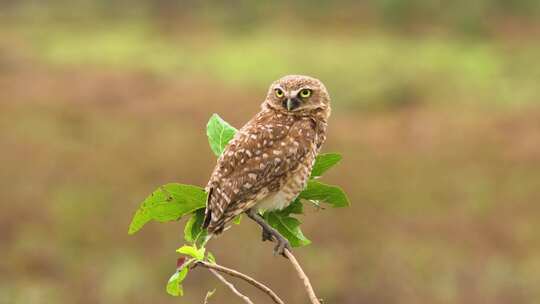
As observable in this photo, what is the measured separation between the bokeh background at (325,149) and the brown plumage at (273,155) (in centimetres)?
699

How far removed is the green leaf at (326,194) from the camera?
6.24ft

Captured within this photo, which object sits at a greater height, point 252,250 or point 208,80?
point 252,250

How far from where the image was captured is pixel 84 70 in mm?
24531

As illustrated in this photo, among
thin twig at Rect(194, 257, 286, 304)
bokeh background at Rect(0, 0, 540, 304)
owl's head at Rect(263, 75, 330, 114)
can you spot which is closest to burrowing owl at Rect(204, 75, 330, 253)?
owl's head at Rect(263, 75, 330, 114)

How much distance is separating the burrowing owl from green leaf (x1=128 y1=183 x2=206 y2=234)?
54 millimetres

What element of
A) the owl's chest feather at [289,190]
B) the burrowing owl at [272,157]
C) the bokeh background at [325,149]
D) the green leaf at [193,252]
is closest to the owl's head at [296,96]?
the burrowing owl at [272,157]

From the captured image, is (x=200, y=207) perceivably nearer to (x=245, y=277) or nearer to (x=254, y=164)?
(x=254, y=164)

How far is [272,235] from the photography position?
2059 millimetres

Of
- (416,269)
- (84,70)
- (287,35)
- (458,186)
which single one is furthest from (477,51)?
(416,269)

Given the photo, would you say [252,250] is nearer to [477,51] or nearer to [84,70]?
[84,70]

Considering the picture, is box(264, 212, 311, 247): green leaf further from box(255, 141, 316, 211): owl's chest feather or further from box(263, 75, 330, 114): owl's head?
box(263, 75, 330, 114): owl's head

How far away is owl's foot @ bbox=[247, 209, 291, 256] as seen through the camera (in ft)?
6.42

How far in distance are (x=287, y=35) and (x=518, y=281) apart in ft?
82.1

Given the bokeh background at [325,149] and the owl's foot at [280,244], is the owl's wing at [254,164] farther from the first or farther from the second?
the bokeh background at [325,149]
